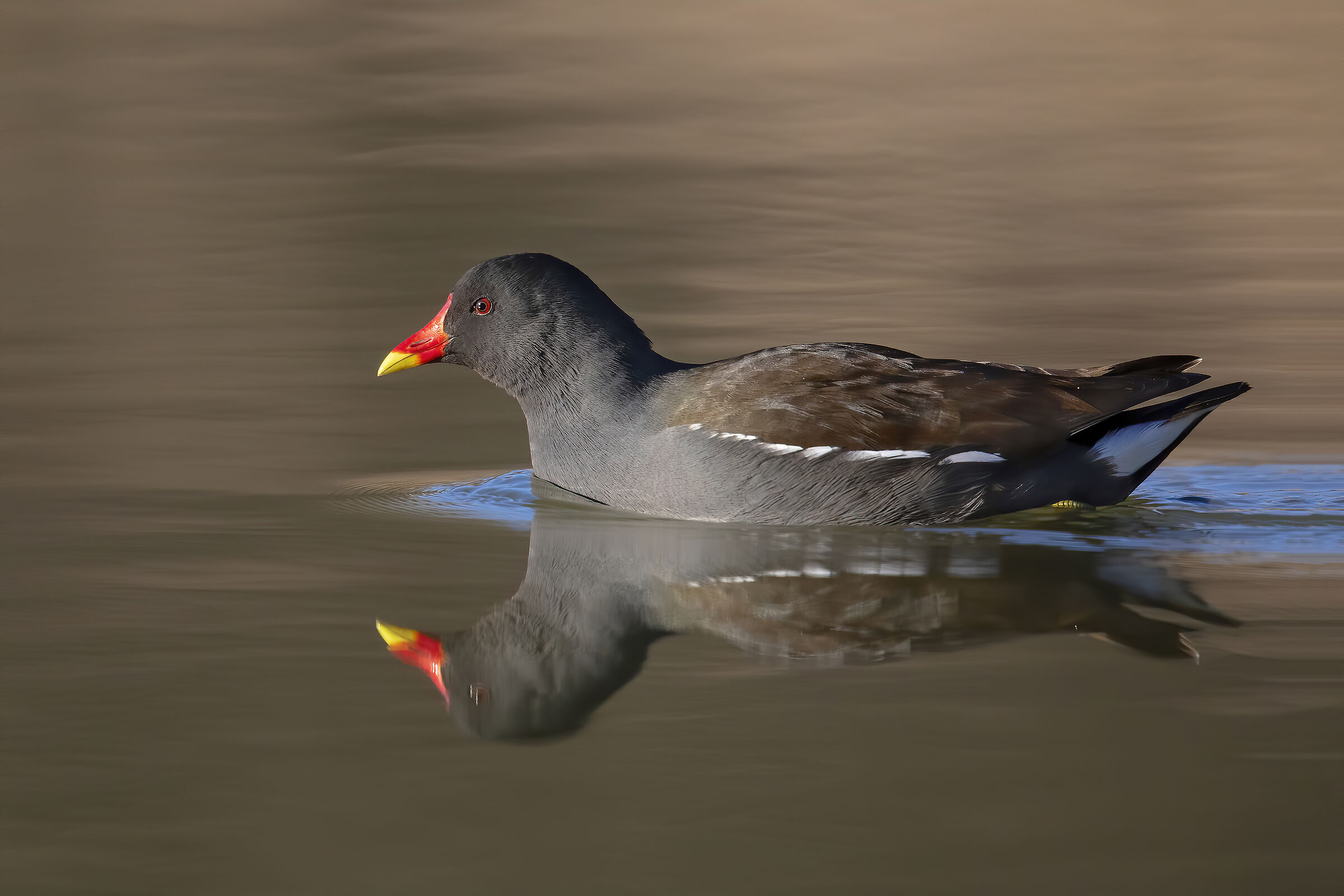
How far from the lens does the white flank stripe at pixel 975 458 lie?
260 inches

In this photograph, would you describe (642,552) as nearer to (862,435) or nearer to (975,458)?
(862,435)

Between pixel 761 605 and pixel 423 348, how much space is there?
290 cm

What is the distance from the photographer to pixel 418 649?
4.88m

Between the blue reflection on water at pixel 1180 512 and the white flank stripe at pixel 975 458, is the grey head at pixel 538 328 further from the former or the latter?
the white flank stripe at pixel 975 458

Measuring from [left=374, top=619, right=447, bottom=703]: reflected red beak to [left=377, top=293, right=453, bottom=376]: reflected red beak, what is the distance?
271 cm

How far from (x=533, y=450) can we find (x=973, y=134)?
12.2m

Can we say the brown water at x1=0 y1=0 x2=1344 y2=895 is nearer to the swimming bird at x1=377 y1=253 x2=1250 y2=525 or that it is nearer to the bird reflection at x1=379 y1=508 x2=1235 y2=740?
the bird reflection at x1=379 y1=508 x2=1235 y2=740

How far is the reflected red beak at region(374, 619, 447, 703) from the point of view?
4688mm

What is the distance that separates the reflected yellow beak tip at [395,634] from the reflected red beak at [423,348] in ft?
8.89

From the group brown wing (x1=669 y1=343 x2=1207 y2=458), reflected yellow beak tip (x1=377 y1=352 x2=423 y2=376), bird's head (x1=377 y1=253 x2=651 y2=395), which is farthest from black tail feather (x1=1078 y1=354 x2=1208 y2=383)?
reflected yellow beak tip (x1=377 y1=352 x2=423 y2=376)

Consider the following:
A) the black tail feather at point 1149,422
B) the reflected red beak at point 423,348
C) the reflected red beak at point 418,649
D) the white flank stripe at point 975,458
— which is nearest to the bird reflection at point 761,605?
the reflected red beak at point 418,649

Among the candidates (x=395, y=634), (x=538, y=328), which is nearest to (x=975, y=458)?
(x=538, y=328)

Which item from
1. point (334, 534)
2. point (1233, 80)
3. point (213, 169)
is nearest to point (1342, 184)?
point (1233, 80)

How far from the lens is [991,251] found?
1304 cm
